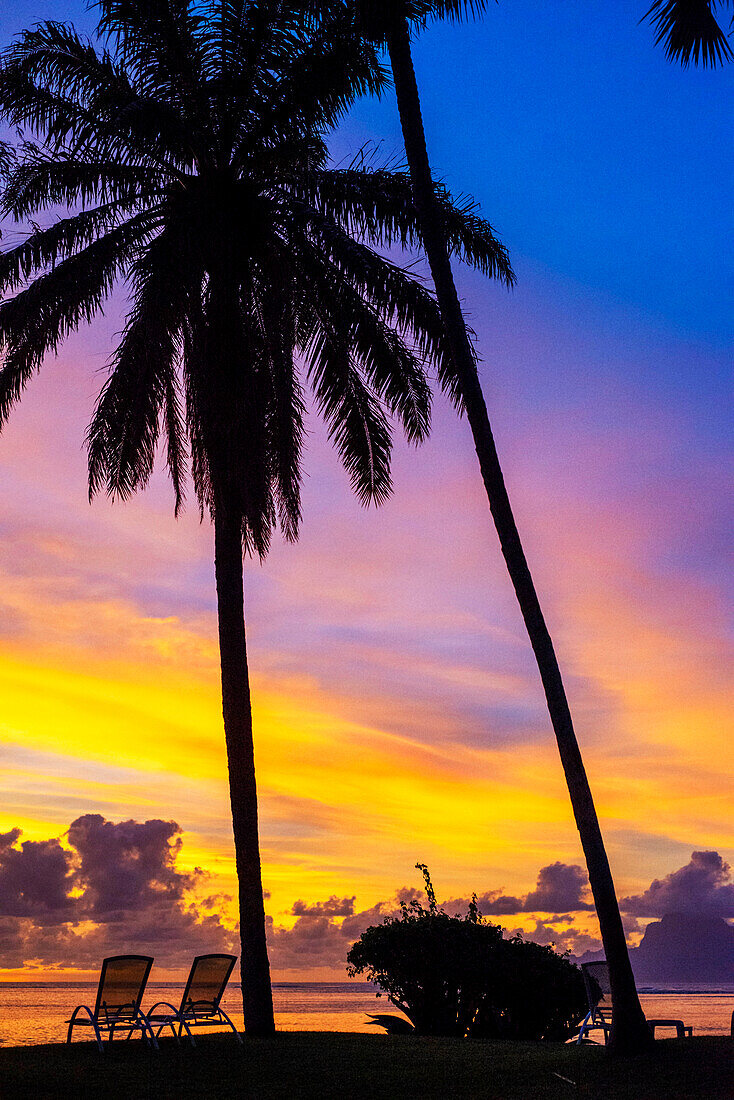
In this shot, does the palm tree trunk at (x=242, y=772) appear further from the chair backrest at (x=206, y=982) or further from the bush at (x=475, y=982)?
the bush at (x=475, y=982)

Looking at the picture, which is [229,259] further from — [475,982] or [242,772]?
[475,982]

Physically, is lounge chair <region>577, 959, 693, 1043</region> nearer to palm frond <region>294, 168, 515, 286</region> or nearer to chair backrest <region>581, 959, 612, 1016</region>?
chair backrest <region>581, 959, 612, 1016</region>

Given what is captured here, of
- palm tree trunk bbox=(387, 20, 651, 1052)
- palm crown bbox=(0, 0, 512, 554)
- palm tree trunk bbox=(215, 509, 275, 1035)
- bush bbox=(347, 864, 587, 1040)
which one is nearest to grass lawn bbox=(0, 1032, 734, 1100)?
palm tree trunk bbox=(387, 20, 651, 1052)

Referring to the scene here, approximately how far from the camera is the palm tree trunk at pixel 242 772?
14.5m

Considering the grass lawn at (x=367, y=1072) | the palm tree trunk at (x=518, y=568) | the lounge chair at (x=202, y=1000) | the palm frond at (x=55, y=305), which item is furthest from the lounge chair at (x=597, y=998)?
the palm frond at (x=55, y=305)

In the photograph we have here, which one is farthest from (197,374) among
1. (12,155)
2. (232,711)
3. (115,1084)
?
(115,1084)

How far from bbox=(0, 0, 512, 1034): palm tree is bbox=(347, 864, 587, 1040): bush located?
9.68 feet

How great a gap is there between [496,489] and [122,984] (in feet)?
26.2

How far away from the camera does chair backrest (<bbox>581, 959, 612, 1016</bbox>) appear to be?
12930 millimetres

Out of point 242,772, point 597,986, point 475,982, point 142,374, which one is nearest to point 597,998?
point 597,986

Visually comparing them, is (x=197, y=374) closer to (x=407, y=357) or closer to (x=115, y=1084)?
(x=407, y=357)

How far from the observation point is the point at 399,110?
44.4 ft

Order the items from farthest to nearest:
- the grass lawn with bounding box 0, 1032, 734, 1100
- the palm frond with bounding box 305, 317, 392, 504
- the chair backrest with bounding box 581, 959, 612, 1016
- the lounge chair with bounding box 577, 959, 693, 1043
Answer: the palm frond with bounding box 305, 317, 392, 504
the chair backrest with bounding box 581, 959, 612, 1016
the lounge chair with bounding box 577, 959, 693, 1043
the grass lawn with bounding box 0, 1032, 734, 1100

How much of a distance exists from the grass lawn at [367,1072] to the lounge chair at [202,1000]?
0.59 metres
